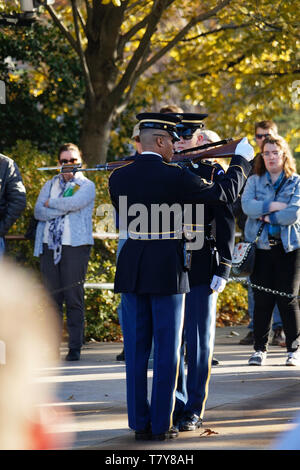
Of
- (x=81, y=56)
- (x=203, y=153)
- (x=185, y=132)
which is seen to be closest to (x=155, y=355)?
(x=203, y=153)

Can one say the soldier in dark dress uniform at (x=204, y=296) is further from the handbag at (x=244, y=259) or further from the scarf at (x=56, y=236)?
the scarf at (x=56, y=236)

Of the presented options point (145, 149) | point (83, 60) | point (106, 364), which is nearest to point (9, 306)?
point (106, 364)

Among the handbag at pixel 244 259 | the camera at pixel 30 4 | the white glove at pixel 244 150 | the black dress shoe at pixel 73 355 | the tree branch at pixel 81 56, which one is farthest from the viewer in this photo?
the tree branch at pixel 81 56

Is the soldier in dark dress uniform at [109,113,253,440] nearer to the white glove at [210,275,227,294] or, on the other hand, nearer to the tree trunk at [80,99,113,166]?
the white glove at [210,275,227,294]

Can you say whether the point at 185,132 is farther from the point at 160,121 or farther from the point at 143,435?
the point at 143,435

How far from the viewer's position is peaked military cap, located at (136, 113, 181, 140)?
5.70 metres

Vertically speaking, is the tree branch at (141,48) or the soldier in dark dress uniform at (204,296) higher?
the tree branch at (141,48)

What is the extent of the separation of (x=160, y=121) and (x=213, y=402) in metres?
2.42

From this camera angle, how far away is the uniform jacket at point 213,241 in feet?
20.0

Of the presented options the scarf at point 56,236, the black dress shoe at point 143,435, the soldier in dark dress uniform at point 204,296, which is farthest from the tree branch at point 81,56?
the black dress shoe at point 143,435

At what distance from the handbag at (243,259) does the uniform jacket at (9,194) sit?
2337 millimetres

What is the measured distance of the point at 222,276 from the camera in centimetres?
612

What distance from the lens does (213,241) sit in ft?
20.4

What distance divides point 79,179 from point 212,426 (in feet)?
13.6
